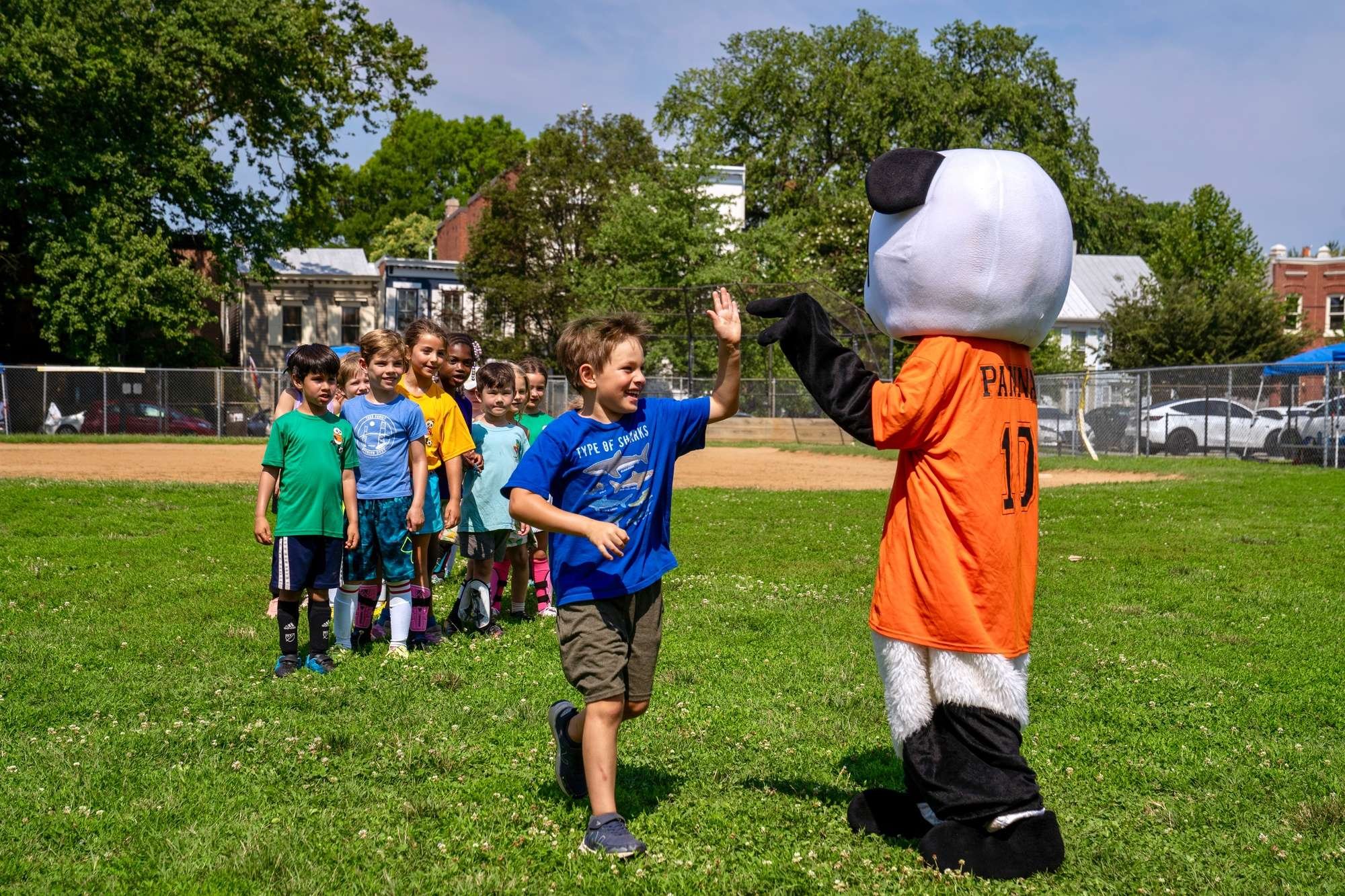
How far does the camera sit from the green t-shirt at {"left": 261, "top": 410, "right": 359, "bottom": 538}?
6.81m

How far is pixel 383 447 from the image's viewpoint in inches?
288

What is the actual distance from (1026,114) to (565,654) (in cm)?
5899

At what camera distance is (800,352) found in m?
4.40

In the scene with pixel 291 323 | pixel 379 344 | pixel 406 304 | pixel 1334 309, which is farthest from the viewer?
pixel 1334 309

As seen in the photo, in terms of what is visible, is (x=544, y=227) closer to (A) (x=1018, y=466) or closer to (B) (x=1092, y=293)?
(B) (x=1092, y=293)

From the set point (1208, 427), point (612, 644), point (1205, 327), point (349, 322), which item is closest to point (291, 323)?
point (349, 322)

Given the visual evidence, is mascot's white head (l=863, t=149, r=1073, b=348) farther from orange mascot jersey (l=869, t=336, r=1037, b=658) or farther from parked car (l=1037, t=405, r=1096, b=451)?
parked car (l=1037, t=405, r=1096, b=451)

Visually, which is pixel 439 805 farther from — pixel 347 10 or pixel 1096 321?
pixel 1096 321

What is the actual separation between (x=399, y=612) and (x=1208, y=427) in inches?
937

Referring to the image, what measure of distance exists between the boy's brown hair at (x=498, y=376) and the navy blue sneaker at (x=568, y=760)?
419 centimetres

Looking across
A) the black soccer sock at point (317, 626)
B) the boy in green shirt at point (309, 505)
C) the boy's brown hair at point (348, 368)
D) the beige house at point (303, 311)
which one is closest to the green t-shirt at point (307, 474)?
the boy in green shirt at point (309, 505)

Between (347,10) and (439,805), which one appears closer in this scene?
(439,805)

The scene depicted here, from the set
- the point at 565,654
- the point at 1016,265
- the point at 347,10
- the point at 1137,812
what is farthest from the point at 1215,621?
the point at 347,10

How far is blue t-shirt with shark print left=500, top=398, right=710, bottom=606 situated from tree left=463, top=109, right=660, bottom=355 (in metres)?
43.0
